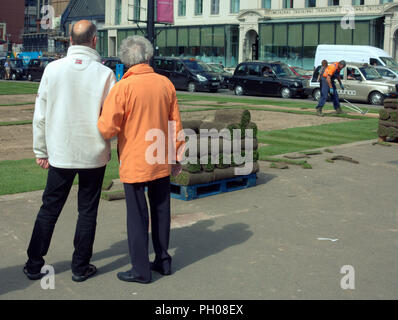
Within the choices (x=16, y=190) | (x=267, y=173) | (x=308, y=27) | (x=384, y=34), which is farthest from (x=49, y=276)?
(x=308, y=27)

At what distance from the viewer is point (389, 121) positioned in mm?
13414

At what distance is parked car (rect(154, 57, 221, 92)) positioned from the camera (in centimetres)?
3325

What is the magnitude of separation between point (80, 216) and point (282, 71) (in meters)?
27.1

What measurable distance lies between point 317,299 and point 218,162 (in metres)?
3.67

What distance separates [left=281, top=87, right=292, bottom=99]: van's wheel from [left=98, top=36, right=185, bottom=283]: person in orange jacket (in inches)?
992

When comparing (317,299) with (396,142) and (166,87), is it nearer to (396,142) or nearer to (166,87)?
(166,87)

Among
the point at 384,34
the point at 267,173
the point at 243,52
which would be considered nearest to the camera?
the point at 267,173

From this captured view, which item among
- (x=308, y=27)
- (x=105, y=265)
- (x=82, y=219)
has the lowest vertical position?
(x=105, y=265)

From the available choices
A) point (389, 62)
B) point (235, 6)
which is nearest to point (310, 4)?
point (235, 6)

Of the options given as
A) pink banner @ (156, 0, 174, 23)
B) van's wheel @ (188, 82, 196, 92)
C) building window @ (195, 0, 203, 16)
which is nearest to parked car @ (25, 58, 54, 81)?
van's wheel @ (188, 82, 196, 92)

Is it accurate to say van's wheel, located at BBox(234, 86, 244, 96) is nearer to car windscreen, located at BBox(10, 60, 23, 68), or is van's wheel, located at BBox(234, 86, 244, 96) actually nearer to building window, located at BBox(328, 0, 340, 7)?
car windscreen, located at BBox(10, 60, 23, 68)

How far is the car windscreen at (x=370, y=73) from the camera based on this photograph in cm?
2594

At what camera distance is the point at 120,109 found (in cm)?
461

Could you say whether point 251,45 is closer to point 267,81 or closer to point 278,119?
point 267,81
